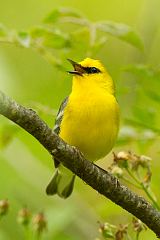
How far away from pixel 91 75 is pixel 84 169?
65.2 inches

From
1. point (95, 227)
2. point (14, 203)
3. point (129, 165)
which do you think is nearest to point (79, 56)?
point (129, 165)

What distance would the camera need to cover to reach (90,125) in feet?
14.7

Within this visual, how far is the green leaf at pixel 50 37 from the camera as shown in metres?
4.09

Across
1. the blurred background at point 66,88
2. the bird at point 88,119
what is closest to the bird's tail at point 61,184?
the blurred background at point 66,88

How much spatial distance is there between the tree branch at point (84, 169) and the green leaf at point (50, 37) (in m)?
0.90

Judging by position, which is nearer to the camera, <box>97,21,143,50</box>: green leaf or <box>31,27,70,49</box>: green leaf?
<box>31,27,70,49</box>: green leaf

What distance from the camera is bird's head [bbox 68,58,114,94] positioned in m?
4.86

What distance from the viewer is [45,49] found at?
4.16m

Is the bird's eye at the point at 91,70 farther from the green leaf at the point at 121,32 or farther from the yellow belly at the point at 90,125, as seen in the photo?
the green leaf at the point at 121,32

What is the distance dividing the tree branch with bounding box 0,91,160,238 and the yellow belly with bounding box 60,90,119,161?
0.80m

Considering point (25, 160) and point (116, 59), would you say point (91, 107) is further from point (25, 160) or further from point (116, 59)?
point (116, 59)

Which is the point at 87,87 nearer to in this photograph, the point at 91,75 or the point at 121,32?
the point at 91,75

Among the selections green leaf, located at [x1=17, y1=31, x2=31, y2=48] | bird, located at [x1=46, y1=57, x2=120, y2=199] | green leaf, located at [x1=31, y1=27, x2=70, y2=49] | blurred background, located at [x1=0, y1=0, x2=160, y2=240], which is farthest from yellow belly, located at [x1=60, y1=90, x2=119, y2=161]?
green leaf, located at [x1=17, y1=31, x2=31, y2=48]

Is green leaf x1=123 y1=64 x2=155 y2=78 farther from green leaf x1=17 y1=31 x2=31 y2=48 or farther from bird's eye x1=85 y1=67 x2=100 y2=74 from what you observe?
bird's eye x1=85 y1=67 x2=100 y2=74
